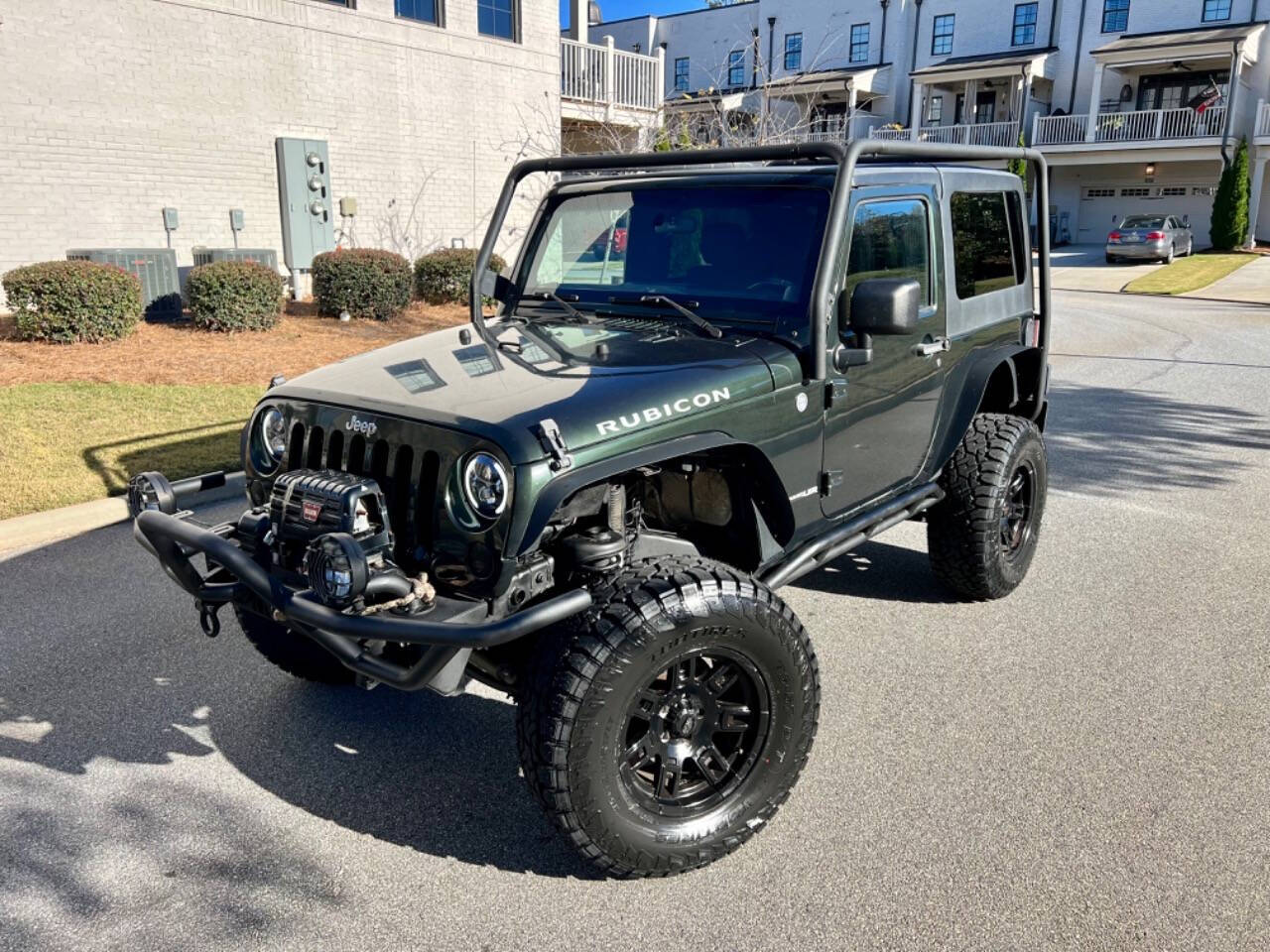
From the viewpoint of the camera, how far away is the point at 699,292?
382cm

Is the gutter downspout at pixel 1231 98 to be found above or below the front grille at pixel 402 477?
above

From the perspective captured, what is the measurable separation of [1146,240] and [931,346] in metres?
28.9

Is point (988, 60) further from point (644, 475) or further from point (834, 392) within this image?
point (644, 475)

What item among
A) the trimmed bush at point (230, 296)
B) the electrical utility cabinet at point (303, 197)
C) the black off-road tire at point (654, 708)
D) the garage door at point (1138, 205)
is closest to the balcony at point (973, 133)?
the garage door at point (1138, 205)

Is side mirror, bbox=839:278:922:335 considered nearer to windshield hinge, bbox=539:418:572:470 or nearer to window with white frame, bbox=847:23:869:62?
windshield hinge, bbox=539:418:572:470

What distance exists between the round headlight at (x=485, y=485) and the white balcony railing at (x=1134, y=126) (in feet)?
119

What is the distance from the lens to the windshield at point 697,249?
3.63m

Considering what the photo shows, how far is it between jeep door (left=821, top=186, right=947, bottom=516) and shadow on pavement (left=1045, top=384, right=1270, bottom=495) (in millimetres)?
3222

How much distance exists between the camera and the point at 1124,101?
36.0 m

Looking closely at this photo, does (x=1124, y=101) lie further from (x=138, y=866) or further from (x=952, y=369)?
(x=138, y=866)

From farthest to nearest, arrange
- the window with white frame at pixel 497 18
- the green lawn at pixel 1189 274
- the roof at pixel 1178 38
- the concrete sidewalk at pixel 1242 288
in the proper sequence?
the roof at pixel 1178 38 → the green lawn at pixel 1189 274 → the concrete sidewalk at pixel 1242 288 → the window with white frame at pixel 497 18

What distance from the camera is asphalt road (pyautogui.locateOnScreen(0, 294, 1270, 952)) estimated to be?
2.69m

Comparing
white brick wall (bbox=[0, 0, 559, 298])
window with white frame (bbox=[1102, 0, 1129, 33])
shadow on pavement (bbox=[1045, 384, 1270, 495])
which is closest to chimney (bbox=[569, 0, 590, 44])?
white brick wall (bbox=[0, 0, 559, 298])

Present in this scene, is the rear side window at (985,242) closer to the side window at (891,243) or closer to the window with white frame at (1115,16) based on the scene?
the side window at (891,243)
